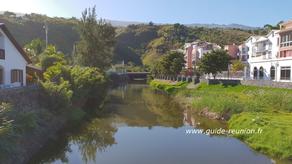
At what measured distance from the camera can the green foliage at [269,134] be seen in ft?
67.6

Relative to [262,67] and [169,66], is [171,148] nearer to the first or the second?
[262,67]

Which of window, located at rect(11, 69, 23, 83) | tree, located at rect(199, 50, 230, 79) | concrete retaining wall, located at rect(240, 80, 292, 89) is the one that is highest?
tree, located at rect(199, 50, 230, 79)

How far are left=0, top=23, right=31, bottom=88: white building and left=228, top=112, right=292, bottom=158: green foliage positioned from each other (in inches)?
759

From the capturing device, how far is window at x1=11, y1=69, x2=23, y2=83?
117ft

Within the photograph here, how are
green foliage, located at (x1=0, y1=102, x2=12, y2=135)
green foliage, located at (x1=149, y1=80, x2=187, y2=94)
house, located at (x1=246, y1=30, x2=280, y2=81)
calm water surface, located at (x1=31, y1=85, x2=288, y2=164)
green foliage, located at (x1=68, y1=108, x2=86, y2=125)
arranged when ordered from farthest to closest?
green foliage, located at (x1=149, y1=80, x2=187, y2=94)
house, located at (x1=246, y1=30, x2=280, y2=81)
green foliage, located at (x1=68, y1=108, x2=86, y2=125)
calm water surface, located at (x1=31, y1=85, x2=288, y2=164)
green foliage, located at (x1=0, y1=102, x2=12, y2=135)

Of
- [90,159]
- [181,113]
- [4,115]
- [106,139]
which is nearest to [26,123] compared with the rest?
[4,115]

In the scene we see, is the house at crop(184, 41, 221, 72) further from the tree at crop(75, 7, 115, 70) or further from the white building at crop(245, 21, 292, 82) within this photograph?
the tree at crop(75, 7, 115, 70)

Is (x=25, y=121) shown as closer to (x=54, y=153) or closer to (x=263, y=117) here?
(x=54, y=153)

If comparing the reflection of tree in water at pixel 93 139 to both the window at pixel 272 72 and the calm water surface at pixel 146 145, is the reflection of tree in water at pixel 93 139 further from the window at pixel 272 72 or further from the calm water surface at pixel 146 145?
the window at pixel 272 72

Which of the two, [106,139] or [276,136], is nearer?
[276,136]

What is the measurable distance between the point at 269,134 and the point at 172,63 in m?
67.0

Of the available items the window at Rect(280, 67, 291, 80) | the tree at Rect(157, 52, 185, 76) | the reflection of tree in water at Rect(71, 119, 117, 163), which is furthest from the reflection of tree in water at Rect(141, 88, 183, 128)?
the tree at Rect(157, 52, 185, 76)

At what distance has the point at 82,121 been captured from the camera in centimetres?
3397

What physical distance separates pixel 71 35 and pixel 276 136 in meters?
157
